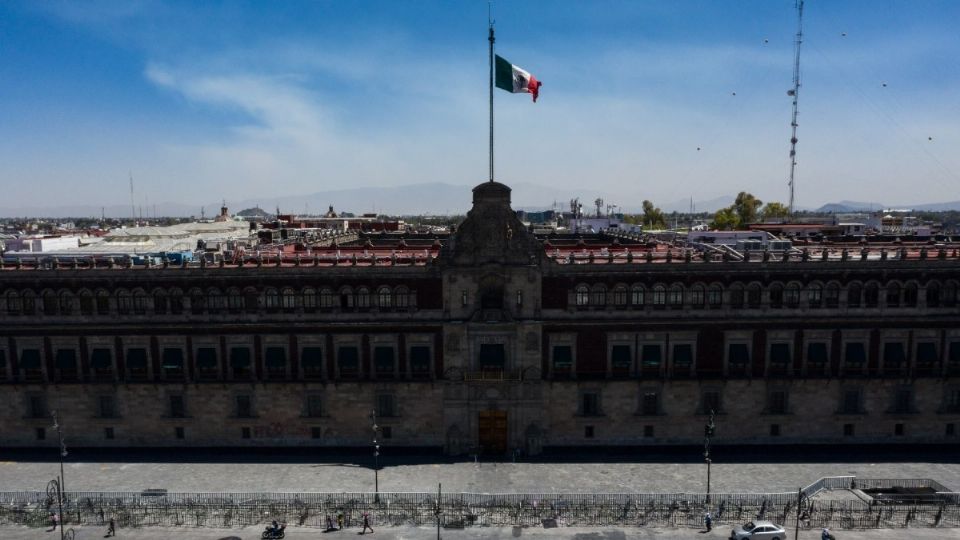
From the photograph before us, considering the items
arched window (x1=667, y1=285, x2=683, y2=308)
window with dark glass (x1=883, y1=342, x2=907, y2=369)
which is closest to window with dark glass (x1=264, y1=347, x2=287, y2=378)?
arched window (x1=667, y1=285, x2=683, y2=308)

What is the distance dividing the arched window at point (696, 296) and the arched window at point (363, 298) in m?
23.2

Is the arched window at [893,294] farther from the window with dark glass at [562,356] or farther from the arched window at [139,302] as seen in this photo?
the arched window at [139,302]

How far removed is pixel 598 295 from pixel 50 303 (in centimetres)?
4021

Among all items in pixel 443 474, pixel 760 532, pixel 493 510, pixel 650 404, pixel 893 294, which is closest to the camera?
pixel 760 532

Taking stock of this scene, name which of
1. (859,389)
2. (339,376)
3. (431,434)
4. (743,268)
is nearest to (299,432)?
(339,376)

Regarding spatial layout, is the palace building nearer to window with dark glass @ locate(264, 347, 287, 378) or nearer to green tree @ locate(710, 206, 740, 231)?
window with dark glass @ locate(264, 347, 287, 378)

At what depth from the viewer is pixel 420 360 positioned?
159 feet

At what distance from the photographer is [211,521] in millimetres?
38219

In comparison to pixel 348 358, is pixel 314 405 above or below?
below

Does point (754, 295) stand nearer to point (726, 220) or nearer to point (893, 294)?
point (893, 294)

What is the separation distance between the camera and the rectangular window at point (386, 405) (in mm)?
48844

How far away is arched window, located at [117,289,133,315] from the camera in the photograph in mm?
48281

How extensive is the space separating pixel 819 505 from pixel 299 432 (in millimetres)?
35189

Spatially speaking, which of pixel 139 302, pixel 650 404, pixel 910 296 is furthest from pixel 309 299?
pixel 910 296
